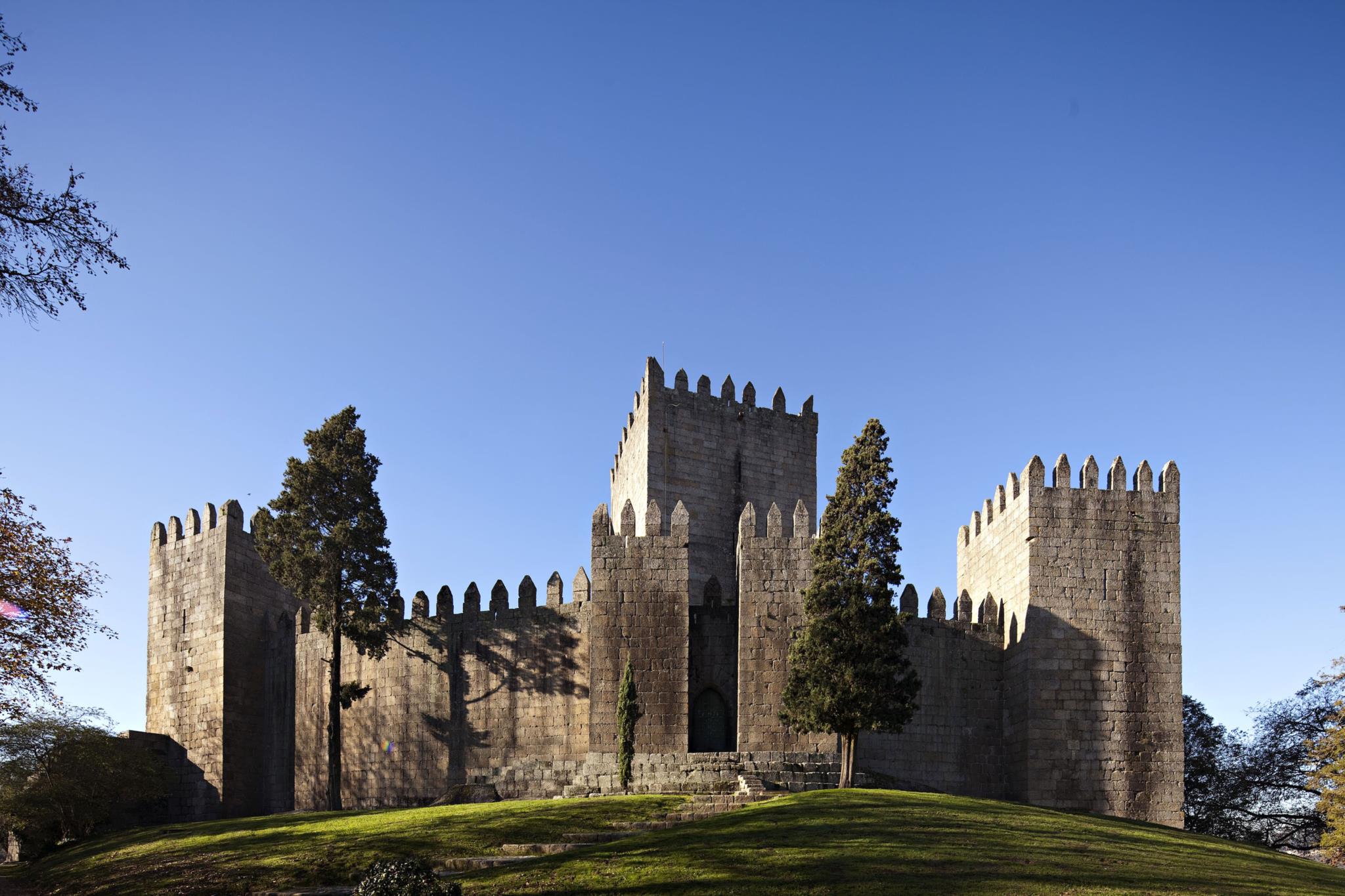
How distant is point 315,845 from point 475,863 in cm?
465

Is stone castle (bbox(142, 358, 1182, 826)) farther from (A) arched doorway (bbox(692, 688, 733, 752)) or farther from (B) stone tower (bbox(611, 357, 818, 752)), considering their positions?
(B) stone tower (bbox(611, 357, 818, 752))

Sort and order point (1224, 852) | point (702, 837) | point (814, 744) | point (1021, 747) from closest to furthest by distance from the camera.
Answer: point (702, 837)
point (1224, 852)
point (814, 744)
point (1021, 747)

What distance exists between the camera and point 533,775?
3319cm

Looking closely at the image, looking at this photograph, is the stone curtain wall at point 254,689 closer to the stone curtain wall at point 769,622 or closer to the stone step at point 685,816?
the stone curtain wall at point 769,622

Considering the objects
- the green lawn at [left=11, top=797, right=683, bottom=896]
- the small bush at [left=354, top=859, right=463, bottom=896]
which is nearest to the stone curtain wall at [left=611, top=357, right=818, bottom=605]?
the green lawn at [left=11, top=797, right=683, bottom=896]

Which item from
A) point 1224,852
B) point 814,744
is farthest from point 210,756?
point 1224,852

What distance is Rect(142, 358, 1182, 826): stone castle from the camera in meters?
33.0

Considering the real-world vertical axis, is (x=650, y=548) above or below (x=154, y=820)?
above

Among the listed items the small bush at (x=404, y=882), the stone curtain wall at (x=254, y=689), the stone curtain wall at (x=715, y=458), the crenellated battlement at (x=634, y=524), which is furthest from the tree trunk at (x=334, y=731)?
the small bush at (x=404, y=882)

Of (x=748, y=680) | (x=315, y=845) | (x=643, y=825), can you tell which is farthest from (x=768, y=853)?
(x=748, y=680)

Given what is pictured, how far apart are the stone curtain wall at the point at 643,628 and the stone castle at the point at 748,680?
5cm

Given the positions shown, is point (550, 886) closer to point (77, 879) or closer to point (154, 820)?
point (77, 879)

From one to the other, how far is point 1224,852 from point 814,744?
9.88 meters

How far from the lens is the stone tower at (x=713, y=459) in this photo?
4325 cm
